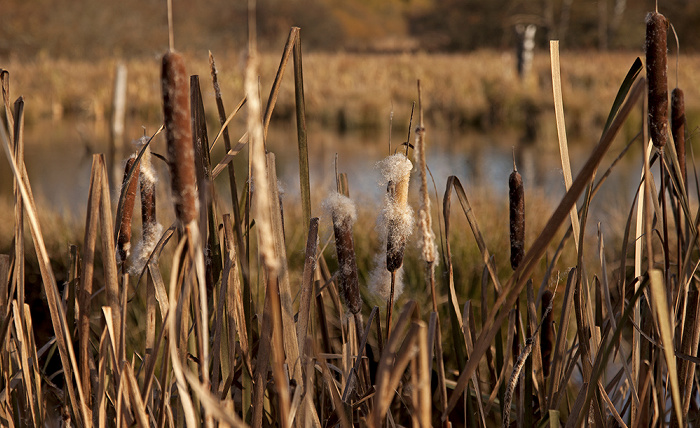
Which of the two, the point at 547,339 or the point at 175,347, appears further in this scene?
the point at 547,339

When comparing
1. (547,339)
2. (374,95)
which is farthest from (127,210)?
(374,95)

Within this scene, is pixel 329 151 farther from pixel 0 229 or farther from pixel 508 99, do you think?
pixel 0 229

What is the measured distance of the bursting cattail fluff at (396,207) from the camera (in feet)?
2.08

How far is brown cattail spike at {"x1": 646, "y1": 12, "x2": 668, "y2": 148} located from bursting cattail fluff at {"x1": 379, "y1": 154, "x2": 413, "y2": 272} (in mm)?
225

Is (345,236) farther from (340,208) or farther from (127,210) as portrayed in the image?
(127,210)

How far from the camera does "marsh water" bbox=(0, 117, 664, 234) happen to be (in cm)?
370

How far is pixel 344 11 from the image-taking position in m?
27.4

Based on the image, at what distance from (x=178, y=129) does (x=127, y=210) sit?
28 centimetres

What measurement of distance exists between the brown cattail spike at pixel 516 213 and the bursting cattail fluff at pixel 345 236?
0.17 m

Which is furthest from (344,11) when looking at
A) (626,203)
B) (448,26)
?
(626,203)

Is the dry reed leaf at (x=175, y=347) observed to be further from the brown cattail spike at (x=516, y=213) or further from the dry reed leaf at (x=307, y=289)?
the brown cattail spike at (x=516, y=213)

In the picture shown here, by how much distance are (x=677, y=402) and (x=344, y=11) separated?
28.3 meters

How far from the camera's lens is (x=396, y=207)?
65cm

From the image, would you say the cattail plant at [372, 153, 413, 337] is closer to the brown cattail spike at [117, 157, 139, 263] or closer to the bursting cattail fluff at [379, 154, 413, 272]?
the bursting cattail fluff at [379, 154, 413, 272]
